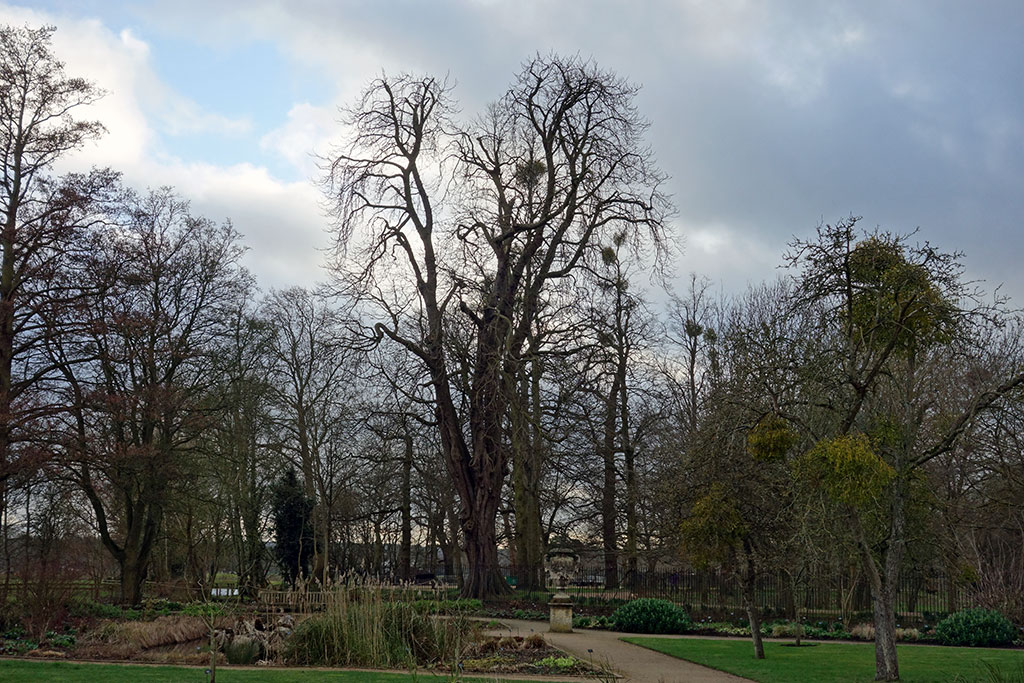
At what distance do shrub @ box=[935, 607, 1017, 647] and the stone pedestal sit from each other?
333 inches

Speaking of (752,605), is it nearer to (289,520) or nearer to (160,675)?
(160,675)

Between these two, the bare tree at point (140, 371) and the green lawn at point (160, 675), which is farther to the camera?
the bare tree at point (140, 371)

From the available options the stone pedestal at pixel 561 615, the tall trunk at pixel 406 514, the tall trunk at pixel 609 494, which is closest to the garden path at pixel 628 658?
the stone pedestal at pixel 561 615

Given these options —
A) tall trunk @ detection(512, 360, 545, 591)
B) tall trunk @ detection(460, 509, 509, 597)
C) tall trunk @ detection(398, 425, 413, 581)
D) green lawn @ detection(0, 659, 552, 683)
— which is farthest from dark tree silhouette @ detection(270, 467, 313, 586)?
green lawn @ detection(0, 659, 552, 683)

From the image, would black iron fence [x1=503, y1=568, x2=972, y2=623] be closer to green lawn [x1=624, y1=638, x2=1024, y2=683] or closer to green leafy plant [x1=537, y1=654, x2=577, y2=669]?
green lawn [x1=624, y1=638, x2=1024, y2=683]

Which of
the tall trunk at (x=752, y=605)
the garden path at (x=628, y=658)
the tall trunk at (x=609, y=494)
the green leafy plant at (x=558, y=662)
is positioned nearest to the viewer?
the garden path at (x=628, y=658)

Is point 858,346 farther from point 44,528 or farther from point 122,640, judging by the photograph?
point 44,528

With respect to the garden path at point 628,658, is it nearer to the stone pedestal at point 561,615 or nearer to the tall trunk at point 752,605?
the stone pedestal at point 561,615

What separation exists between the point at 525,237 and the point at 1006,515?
17361 mm

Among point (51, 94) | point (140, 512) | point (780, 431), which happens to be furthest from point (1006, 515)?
point (51, 94)

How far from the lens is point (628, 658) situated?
1738 cm

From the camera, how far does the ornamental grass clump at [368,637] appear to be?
627 inches

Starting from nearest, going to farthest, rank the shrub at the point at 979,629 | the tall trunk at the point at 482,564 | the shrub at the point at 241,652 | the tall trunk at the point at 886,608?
the tall trunk at the point at 886,608 < the shrub at the point at 241,652 < the shrub at the point at 979,629 < the tall trunk at the point at 482,564

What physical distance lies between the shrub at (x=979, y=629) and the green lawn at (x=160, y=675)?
12.9 metres
